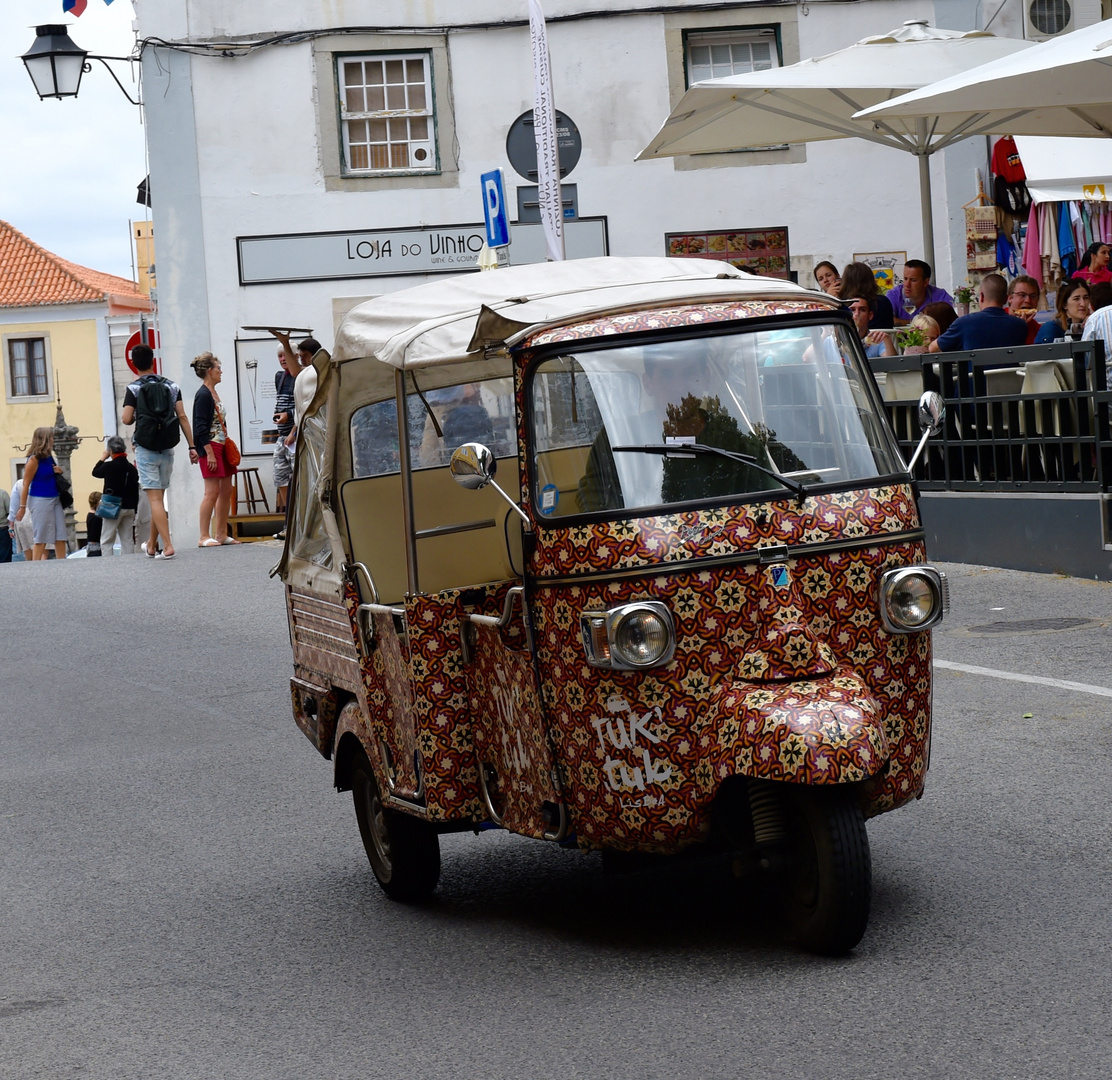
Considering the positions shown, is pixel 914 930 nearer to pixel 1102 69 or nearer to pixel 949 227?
pixel 1102 69

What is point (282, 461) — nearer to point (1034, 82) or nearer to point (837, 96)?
point (837, 96)

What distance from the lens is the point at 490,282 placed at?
577 cm

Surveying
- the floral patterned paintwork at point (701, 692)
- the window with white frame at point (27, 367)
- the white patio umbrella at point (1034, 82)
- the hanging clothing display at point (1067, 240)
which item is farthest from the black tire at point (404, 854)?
the window with white frame at point (27, 367)

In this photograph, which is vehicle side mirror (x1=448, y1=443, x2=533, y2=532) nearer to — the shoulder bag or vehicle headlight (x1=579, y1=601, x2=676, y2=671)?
vehicle headlight (x1=579, y1=601, x2=676, y2=671)

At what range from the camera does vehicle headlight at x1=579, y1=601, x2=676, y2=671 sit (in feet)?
15.7

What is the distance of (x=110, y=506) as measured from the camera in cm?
2089

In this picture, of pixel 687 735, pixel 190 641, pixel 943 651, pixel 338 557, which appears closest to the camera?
pixel 687 735

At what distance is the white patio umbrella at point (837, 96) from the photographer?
15.5m

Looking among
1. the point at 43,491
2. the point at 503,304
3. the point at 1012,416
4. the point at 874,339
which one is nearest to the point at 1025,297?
the point at 874,339

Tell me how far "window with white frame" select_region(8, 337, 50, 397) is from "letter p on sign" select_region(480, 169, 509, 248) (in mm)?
56965

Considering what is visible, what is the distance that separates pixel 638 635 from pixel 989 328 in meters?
9.20

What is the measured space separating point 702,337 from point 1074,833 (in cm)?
220

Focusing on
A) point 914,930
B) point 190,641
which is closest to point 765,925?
point 914,930

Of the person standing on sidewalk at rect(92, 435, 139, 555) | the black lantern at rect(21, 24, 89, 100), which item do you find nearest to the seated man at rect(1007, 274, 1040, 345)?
the person standing on sidewalk at rect(92, 435, 139, 555)
